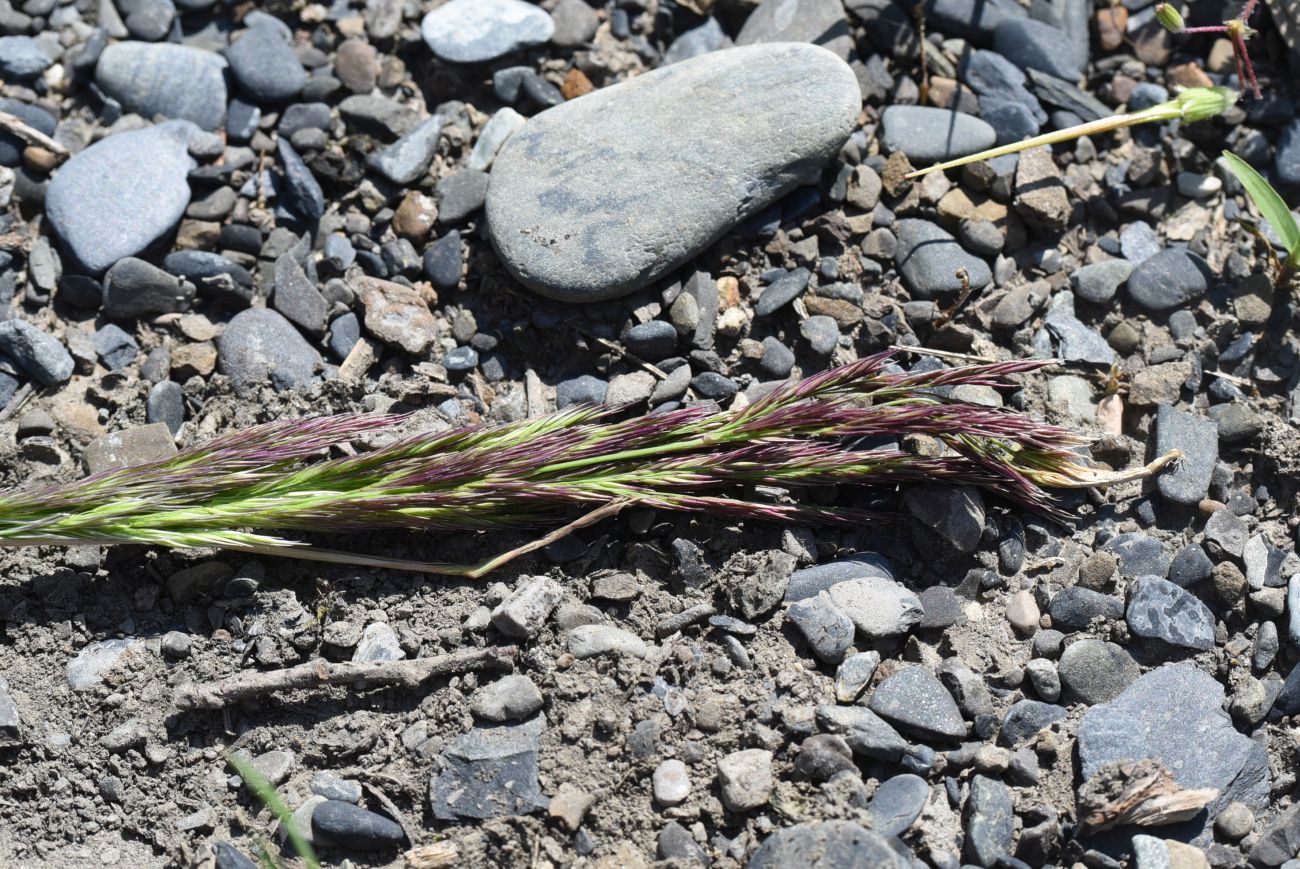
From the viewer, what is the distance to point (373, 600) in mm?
2822

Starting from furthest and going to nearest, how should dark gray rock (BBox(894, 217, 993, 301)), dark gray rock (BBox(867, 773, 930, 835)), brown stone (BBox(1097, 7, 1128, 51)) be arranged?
brown stone (BBox(1097, 7, 1128, 51)), dark gray rock (BBox(894, 217, 993, 301)), dark gray rock (BBox(867, 773, 930, 835))

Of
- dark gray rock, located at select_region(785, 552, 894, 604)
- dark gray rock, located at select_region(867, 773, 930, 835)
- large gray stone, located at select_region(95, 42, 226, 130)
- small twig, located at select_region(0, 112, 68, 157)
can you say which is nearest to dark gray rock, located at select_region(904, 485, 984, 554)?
dark gray rock, located at select_region(785, 552, 894, 604)

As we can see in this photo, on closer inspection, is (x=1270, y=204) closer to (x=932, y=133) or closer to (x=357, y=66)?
(x=932, y=133)

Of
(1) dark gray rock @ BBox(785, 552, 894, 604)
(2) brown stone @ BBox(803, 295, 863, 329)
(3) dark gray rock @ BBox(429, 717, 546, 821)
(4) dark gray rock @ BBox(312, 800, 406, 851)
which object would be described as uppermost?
(2) brown stone @ BBox(803, 295, 863, 329)

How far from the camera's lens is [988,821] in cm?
249

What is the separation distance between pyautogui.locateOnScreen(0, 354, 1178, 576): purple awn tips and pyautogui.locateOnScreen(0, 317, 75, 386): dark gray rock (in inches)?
22.1

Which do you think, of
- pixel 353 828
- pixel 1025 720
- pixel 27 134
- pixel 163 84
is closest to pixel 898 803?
pixel 1025 720

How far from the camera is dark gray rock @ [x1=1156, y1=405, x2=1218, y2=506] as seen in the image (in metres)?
2.98

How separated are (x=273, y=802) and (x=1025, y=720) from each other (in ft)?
5.56

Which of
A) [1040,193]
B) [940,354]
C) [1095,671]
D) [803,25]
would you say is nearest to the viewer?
[1095,671]

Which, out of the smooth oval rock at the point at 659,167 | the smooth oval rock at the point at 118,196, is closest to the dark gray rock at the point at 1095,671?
the smooth oval rock at the point at 659,167

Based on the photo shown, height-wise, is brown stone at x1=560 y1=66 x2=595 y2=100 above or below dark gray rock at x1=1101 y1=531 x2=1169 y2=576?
above

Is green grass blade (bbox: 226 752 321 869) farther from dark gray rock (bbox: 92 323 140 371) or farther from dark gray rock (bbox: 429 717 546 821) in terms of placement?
dark gray rock (bbox: 92 323 140 371)

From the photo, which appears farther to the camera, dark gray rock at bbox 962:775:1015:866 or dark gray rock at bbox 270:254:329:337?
dark gray rock at bbox 270:254:329:337
